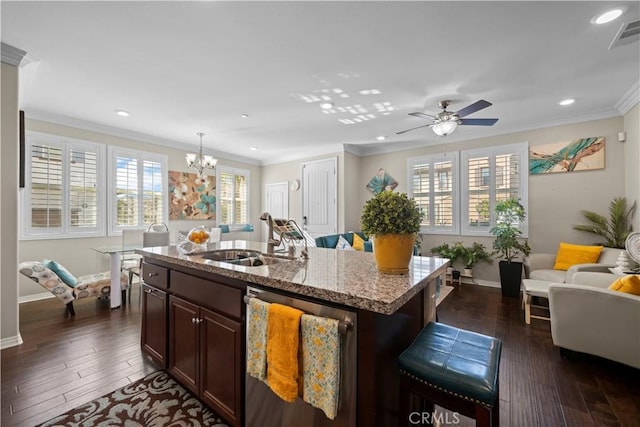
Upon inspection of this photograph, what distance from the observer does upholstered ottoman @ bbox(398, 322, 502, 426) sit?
97 centimetres

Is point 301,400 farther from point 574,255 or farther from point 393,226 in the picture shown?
point 574,255

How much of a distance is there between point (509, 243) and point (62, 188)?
694cm

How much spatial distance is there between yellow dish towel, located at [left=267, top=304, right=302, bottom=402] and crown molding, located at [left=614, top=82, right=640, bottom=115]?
15.2 feet

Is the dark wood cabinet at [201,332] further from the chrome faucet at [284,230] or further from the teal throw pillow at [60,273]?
the teal throw pillow at [60,273]

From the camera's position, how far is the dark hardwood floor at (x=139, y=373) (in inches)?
67.4

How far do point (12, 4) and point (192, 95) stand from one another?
1.55 m

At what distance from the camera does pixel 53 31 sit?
2.18m

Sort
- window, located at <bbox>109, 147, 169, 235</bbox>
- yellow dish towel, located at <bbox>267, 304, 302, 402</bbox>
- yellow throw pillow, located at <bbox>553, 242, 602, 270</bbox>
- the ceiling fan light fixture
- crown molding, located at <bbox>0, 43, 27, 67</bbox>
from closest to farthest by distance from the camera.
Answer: yellow dish towel, located at <bbox>267, 304, 302, 402</bbox> < crown molding, located at <bbox>0, 43, 27, 67</bbox> < the ceiling fan light fixture < yellow throw pillow, located at <bbox>553, 242, 602, 270</bbox> < window, located at <bbox>109, 147, 169, 235</bbox>

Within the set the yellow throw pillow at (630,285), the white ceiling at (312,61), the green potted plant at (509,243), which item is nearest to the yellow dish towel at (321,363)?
the white ceiling at (312,61)

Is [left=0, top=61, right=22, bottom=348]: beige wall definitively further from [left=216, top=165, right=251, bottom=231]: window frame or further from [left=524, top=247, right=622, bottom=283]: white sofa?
[left=524, top=247, right=622, bottom=283]: white sofa

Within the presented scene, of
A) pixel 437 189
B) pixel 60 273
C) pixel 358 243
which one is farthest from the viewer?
pixel 437 189

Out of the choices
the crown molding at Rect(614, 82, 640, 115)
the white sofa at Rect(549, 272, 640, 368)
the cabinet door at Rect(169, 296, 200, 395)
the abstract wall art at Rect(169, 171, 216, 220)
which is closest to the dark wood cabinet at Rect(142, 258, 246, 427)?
the cabinet door at Rect(169, 296, 200, 395)

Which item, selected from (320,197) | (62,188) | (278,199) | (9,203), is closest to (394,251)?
(9,203)

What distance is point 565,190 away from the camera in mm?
4133
